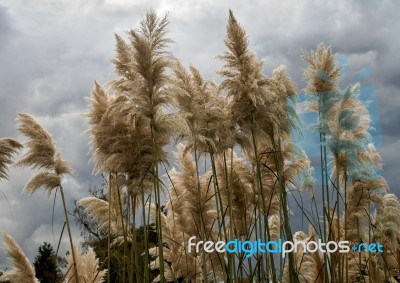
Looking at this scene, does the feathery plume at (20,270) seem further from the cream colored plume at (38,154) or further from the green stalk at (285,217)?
the green stalk at (285,217)

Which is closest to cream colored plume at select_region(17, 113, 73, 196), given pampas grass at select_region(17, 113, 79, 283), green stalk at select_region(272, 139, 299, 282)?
pampas grass at select_region(17, 113, 79, 283)

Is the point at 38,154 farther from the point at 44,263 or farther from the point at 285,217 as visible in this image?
the point at 44,263

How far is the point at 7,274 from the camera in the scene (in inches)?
216

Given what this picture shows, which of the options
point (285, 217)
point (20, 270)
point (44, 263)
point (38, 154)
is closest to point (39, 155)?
point (38, 154)

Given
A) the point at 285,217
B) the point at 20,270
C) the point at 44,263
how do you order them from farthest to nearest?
the point at 44,263 → the point at 20,270 → the point at 285,217

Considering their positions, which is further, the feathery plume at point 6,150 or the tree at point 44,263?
the tree at point 44,263

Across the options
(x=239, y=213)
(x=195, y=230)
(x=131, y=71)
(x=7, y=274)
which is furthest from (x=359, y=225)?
(x=7, y=274)

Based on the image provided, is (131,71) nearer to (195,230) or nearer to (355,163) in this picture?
(195,230)

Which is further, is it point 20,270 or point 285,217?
point 20,270

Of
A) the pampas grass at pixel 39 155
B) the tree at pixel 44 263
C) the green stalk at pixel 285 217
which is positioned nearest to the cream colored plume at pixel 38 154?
the pampas grass at pixel 39 155

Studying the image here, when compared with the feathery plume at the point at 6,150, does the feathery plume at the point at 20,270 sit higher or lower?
lower

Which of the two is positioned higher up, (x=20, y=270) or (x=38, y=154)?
(x=38, y=154)

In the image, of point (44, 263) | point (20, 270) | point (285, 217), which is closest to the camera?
point (285, 217)

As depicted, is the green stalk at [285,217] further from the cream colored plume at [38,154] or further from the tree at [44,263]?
the tree at [44,263]
